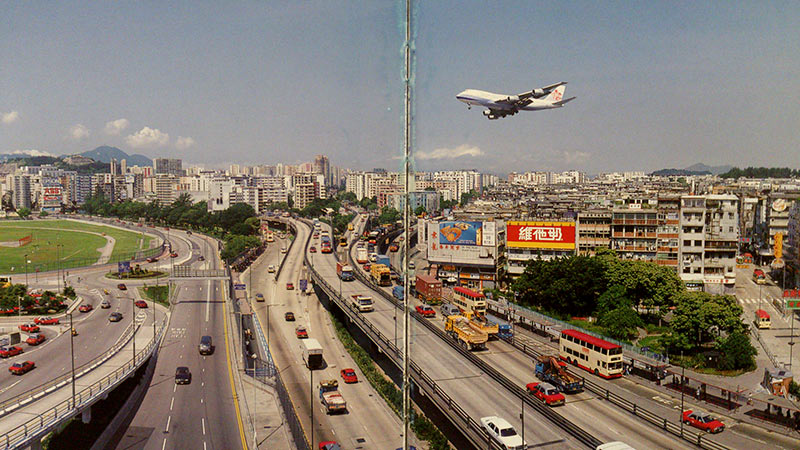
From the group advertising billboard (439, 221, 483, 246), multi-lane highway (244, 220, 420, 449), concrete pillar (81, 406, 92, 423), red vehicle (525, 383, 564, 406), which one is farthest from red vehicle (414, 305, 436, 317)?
concrete pillar (81, 406, 92, 423)

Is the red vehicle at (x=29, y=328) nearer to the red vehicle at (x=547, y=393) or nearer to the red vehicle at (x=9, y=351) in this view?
the red vehicle at (x=9, y=351)

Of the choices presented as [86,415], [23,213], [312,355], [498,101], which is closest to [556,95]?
[498,101]

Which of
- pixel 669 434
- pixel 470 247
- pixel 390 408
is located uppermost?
pixel 470 247

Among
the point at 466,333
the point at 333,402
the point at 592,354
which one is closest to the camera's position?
the point at 333,402

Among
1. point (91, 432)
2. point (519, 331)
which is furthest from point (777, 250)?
point (91, 432)

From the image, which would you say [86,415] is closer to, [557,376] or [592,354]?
[557,376]

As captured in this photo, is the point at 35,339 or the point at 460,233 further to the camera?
the point at 460,233

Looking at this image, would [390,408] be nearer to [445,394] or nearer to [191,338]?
[445,394]

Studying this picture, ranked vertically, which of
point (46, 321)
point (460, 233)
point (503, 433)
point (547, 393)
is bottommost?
point (46, 321)
